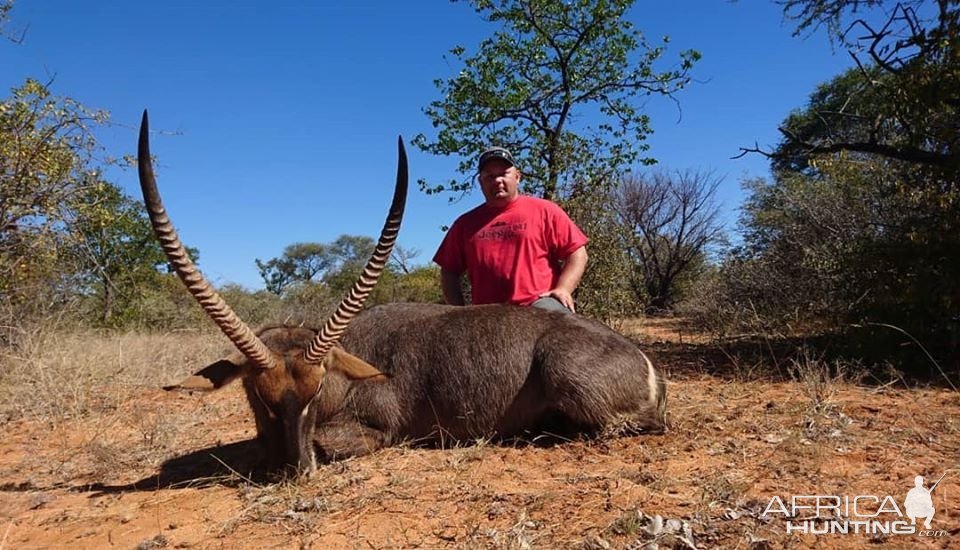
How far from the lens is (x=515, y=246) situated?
5.10 meters

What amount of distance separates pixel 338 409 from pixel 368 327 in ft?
2.31

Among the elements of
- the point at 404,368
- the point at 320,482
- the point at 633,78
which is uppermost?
the point at 633,78

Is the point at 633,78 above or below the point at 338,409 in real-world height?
above

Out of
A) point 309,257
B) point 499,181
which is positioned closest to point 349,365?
point 499,181

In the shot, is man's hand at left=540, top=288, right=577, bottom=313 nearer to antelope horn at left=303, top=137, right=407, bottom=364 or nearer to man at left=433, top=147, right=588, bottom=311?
man at left=433, top=147, right=588, bottom=311

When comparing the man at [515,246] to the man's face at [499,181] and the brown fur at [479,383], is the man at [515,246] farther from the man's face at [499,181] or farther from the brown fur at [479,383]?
the brown fur at [479,383]

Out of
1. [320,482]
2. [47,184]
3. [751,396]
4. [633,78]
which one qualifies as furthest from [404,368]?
[633,78]

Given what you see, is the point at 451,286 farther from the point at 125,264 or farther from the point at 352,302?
the point at 125,264

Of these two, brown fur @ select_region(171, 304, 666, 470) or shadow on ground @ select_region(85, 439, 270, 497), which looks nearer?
Result: shadow on ground @ select_region(85, 439, 270, 497)

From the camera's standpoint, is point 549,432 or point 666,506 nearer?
point 666,506

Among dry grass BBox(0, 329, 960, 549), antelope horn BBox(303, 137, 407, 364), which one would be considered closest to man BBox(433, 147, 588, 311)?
dry grass BBox(0, 329, 960, 549)

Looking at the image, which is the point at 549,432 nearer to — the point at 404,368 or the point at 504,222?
the point at 404,368

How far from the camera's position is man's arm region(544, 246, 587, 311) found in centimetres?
496

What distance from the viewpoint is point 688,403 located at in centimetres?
517
